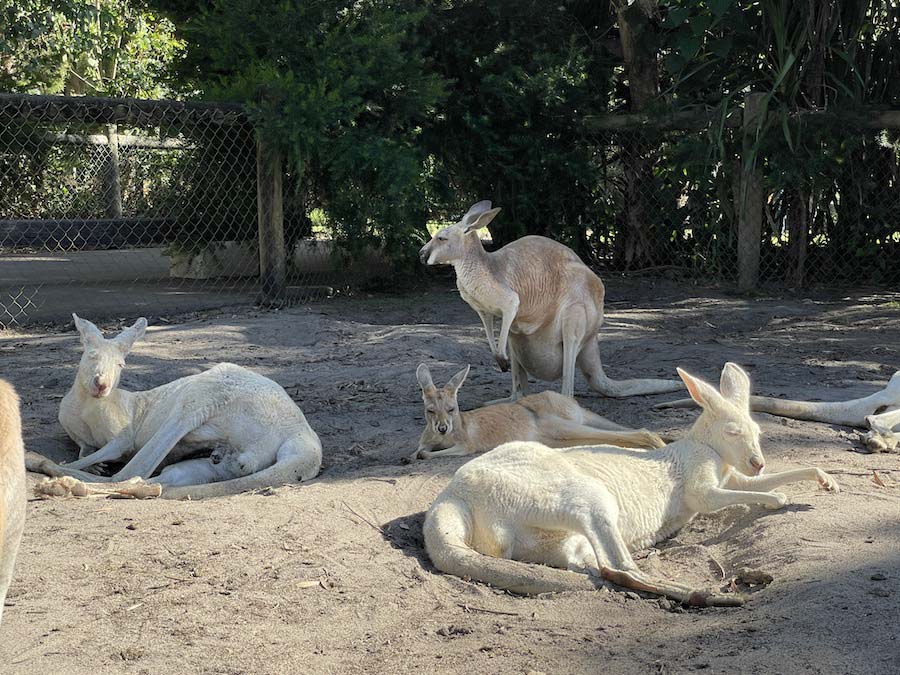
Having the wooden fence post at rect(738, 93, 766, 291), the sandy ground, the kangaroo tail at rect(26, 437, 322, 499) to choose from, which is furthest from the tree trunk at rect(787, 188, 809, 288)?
the kangaroo tail at rect(26, 437, 322, 499)

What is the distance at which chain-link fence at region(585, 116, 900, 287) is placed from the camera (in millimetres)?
10383

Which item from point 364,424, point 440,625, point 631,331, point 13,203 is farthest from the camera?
point 13,203

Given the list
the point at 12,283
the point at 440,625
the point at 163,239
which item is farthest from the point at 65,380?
the point at 12,283

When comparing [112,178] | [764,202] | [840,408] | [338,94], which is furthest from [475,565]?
[112,178]

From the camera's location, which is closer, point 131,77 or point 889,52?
point 889,52

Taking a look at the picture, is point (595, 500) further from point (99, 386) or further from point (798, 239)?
point (798, 239)

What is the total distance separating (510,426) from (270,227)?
5461mm

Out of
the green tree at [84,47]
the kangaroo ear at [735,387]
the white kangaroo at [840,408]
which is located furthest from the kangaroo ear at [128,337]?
the green tree at [84,47]

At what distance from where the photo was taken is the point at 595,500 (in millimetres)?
3838

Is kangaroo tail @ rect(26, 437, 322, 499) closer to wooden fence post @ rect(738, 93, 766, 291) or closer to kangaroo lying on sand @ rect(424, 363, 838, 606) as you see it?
kangaroo lying on sand @ rect(424, 363, 838, 606)

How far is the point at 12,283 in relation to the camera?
11.7 metres

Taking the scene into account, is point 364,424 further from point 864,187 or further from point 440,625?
point 864,187

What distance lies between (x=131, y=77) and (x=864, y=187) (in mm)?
10732

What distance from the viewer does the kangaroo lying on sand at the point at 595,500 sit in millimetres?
3648
